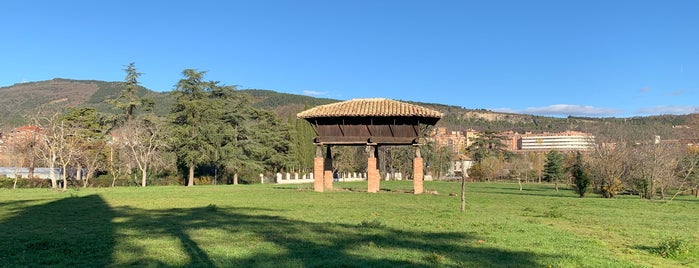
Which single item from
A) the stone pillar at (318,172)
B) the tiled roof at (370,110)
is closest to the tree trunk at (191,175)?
the stone pillar at (318,172)

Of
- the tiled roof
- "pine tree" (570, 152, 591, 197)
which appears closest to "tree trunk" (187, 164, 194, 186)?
the tiled roof

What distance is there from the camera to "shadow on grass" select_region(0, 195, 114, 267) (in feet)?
25.8

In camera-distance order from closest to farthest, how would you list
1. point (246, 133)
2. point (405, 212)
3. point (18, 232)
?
point (18, 232) < point (405, 212) < point (246, 133)

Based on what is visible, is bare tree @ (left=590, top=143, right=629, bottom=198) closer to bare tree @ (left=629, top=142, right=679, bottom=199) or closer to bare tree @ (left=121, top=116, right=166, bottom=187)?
bare tree @ (left=629, top=142, right=679, bottom=199)

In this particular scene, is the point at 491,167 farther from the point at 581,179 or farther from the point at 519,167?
the point at 581,179

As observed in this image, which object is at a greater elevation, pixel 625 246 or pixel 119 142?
pixel 119 142

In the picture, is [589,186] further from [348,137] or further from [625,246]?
[625,246]

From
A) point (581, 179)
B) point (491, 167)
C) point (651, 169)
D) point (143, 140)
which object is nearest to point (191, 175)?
point (143, 140)

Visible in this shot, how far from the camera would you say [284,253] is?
8336mm

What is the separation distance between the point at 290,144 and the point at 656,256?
57519mm

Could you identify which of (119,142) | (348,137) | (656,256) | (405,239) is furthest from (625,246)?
(119,142)

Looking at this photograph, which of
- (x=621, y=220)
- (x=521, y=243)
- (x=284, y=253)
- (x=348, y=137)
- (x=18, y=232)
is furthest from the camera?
(x=348, y=137)

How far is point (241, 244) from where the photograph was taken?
9305 mm

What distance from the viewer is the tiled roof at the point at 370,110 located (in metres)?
27.3
